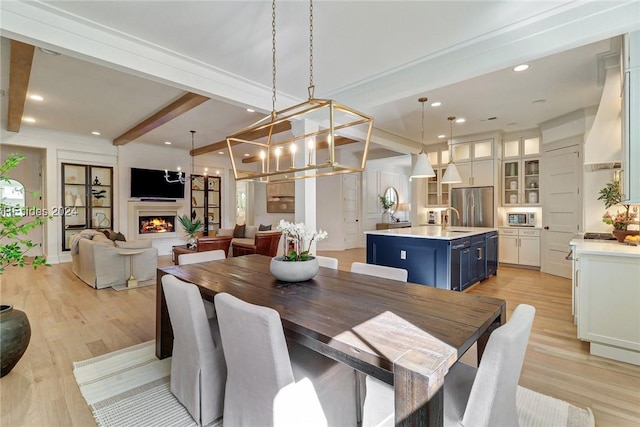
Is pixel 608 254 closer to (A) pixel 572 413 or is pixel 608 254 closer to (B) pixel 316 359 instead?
(A) pixel 572 413

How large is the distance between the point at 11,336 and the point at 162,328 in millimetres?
947

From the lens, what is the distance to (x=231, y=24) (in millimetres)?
2402

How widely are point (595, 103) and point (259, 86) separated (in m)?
5.11

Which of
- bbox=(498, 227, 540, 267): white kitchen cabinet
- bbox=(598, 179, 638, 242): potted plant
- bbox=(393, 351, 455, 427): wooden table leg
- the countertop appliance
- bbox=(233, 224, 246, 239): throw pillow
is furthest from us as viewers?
bbox=(233, 224, 246, 239): throw pillow

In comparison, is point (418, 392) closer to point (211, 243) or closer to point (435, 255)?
point (435, 255)

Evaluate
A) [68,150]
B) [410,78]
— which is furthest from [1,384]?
[68,150]

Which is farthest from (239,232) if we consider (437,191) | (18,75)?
(437,191)

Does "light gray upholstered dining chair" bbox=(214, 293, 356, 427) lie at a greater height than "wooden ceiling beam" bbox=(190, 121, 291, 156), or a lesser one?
lesser

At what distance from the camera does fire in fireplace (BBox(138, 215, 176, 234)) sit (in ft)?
24.9

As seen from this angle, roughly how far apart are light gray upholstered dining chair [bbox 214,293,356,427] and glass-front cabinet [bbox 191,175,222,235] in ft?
24.5

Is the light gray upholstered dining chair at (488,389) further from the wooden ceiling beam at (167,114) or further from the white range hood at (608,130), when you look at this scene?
the wooden ceiling beam at (167,114)

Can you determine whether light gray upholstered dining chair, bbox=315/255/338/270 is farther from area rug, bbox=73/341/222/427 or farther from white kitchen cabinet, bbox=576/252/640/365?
white kitchen cabinet, bbox=576/252/640/365

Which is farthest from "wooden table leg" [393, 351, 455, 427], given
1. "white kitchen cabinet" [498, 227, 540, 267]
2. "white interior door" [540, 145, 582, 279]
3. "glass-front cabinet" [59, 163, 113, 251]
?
"glass-front cabinet" [59, 163, 113, 251]

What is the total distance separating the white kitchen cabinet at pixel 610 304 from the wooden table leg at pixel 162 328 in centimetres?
357
